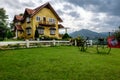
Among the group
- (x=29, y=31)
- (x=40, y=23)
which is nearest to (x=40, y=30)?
(x=40, y=23)

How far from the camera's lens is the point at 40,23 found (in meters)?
49.0

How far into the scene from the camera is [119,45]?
101 feet

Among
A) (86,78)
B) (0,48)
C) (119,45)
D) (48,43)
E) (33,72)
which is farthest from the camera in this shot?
(119,45)

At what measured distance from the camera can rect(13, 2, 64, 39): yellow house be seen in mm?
48281

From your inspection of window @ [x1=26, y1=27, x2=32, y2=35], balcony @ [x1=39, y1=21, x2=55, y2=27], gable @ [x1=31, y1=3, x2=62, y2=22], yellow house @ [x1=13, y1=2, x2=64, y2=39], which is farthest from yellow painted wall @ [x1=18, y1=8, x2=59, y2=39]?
balcony @ [x1=39, y1=21, x2=55, y2=27]

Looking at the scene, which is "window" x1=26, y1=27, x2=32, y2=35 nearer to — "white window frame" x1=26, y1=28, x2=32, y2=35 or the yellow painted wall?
"white window frame" x1=26, y1=28, x2=32, y2=35

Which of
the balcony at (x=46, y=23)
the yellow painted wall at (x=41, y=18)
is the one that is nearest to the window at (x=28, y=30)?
the yellow painted wall at (x=41, y=18)

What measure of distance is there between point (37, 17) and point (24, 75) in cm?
4065

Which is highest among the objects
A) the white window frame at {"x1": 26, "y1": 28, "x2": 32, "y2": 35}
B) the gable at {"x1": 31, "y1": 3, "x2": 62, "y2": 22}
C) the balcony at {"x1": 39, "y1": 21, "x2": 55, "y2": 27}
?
the gable at {"x1": 31, "y1": 3, "x2": 62, "y2": 22}

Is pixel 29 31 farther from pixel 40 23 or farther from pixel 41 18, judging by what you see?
pixel 41 18

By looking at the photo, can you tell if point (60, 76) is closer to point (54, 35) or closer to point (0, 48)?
point (0, 48)

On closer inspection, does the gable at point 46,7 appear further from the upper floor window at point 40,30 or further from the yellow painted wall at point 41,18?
the upper floor window at point 40,30

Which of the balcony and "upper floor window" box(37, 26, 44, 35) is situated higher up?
the balcony

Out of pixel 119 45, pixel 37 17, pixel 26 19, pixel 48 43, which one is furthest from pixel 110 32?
pixel 26 19
